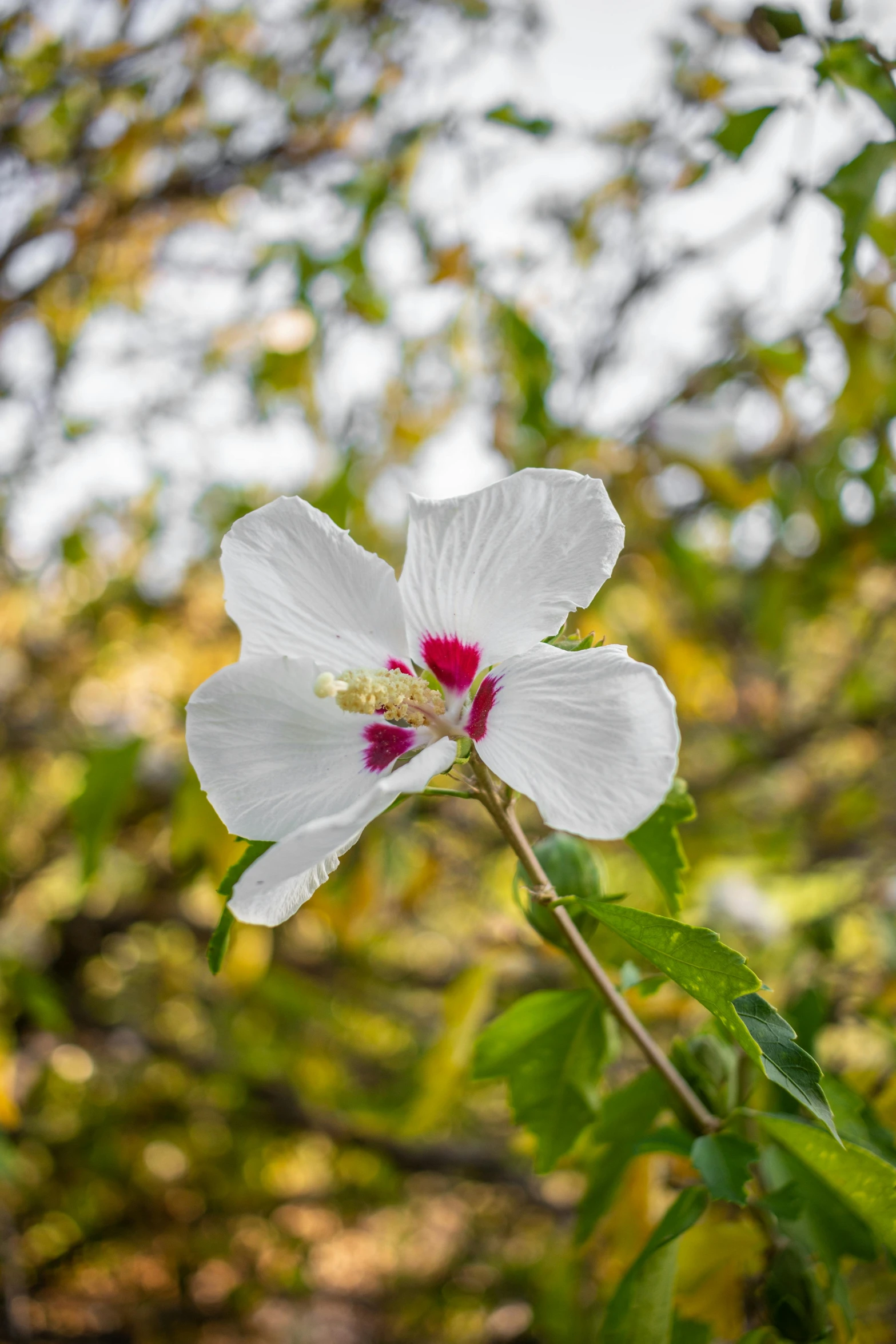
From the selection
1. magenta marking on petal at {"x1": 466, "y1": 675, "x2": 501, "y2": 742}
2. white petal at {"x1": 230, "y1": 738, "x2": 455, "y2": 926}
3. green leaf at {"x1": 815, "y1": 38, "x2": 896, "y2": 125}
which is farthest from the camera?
green leaf at {"x1": 815, "y1": 38, "x2": 896, "y2": 125}

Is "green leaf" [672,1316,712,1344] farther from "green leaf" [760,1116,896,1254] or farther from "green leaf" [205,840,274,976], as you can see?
"green leaf" [205,840,274,976]

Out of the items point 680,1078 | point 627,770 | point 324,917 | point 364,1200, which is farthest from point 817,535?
point 364,1200

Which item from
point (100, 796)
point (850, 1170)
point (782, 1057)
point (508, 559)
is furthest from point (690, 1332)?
point (100, 796)

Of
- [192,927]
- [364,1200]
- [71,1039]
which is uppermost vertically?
[192,927]

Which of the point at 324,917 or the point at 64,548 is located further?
the point at 64,548

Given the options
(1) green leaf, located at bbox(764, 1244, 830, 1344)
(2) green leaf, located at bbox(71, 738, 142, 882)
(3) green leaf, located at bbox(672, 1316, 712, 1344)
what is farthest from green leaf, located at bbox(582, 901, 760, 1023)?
(2) green leaf, located at bbox(71, 738, 142, 882)

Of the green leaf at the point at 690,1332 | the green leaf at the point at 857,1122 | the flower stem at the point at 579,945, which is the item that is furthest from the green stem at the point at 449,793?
the green leaf at the point at 690,1332

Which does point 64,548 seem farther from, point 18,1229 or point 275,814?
point 275,814

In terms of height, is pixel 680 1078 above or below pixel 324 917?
above
